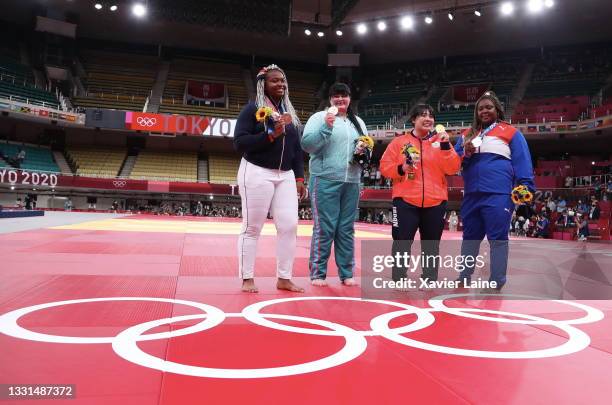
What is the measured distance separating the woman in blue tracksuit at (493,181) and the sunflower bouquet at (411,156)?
0.48 m

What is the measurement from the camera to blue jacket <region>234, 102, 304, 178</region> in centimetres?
317

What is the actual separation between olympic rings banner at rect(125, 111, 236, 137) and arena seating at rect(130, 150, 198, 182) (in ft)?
9.21

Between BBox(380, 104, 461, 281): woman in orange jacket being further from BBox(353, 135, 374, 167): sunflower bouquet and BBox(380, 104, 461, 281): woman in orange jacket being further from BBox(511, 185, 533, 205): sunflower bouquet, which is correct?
BBox(511, 185, 533, 205): sunflower bouquet

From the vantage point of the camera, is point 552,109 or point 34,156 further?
point 34,156

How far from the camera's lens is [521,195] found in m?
3.32

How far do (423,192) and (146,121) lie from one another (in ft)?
89.3

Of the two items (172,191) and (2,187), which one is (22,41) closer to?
(2,187)

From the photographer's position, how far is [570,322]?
97.2 inches

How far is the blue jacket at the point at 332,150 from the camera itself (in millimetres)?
3595

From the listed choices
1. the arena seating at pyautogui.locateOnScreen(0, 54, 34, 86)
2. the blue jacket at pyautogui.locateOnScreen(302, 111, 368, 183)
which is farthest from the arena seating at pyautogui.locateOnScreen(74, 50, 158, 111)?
the blue jacket at pyautogui.locateOnScreen(302, 111, 368, 183)

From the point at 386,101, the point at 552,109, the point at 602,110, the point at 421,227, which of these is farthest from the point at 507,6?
the point at 421,227

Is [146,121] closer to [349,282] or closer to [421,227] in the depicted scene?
[349,282]

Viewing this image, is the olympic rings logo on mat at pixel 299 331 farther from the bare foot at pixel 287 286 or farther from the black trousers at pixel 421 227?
the black trousers at pixel 421 227

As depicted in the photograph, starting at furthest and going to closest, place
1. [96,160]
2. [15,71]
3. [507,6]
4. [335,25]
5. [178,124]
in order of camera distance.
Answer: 1. [96,160]
2. [178,124]
3. [15,71]
4. [335,25]
5. [507,6]
